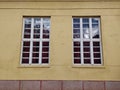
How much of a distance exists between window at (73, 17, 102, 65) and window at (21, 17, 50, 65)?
1423 millimetres

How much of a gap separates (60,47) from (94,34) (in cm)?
187

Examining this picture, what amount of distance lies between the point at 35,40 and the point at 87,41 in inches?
102

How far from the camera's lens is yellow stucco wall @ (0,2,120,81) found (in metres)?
11.2

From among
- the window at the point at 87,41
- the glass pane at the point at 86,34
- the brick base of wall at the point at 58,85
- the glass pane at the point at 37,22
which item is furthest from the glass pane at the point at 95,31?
the glass pane at the point at 37,22

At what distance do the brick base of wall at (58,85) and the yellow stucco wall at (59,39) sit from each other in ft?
0.66

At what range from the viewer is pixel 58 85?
10.9 metres

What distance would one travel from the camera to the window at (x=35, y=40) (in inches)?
459

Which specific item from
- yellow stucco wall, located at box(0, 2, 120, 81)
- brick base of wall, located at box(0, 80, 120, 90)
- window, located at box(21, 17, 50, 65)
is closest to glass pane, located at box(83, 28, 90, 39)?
yellow stucco wall, located at box(0, 2, 120, 81)

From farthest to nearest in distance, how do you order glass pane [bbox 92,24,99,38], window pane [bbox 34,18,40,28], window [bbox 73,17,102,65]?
window pane [bbox 34,18,40,28], glass pane [bbox 92,24,99,38], window [bbox 73,17,102,65]

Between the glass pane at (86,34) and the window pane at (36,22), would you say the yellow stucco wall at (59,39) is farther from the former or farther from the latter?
the glass pane at (86,34)

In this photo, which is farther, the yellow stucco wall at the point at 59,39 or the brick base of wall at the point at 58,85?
the yellow stucco wall at the point at 59,39

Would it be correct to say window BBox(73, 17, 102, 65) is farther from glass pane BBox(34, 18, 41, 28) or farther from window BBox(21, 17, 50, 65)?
glass pane BBox(34, 18, 41, 28)

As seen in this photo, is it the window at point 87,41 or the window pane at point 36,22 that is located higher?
the window pane at point 36,22

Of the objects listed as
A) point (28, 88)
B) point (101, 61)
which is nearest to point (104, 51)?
point (101, 61)
